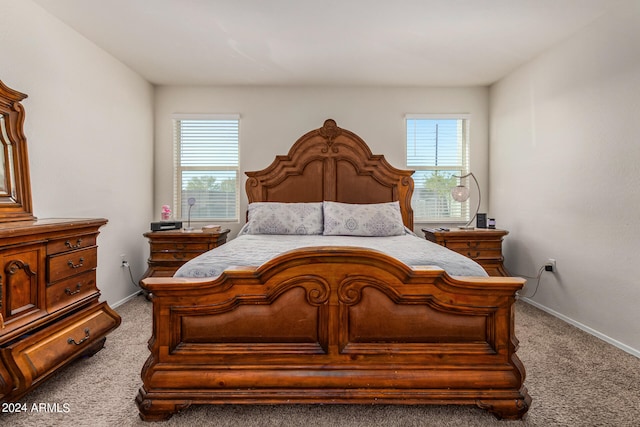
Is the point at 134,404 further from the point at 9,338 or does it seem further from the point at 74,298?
the point at 74,298

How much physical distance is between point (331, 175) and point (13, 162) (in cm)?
270

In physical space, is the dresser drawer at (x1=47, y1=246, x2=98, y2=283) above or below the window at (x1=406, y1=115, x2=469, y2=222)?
below

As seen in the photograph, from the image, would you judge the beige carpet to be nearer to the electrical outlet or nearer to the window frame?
the electrical outlet

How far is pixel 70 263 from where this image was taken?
2.03m

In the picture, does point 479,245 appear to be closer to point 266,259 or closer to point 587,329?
point 587,329

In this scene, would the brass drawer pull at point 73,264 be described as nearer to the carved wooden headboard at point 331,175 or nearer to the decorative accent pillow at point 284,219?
the decorative accent pillow at point 284,219

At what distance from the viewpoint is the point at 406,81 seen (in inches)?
152

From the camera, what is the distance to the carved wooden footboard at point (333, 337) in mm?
1545

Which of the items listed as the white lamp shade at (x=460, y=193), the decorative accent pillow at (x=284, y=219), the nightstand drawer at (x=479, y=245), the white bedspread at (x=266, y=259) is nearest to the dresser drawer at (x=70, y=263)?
the white bedspread at (x=266, y=259)

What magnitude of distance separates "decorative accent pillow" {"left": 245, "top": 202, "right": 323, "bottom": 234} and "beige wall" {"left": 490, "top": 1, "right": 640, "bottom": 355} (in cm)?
220

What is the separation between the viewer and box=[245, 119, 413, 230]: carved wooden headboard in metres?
3.82

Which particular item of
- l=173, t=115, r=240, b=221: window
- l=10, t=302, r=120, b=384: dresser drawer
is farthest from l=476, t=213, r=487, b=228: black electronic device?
l=10, t=302, r=120, b=384: dresser drawer

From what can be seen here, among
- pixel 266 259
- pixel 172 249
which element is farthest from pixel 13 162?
pixel 266 259

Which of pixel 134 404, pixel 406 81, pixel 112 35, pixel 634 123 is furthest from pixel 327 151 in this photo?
pixel 134 404
